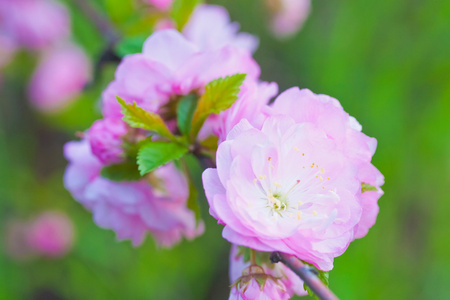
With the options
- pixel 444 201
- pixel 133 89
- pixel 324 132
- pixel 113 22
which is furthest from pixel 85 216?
pixel 324 132

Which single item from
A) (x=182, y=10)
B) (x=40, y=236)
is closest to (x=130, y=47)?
(x=182, y=10)

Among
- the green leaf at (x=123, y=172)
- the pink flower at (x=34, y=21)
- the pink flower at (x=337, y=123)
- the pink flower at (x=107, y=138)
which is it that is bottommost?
the pink flower at (x=34, y=21)

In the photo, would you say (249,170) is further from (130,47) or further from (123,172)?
(130,47)

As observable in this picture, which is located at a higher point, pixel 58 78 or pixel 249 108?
pixel 249 108

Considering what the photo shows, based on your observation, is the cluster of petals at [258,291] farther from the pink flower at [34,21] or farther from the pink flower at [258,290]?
the pink flower at [34,21]

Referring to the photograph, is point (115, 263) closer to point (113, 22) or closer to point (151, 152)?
point (113, 22)

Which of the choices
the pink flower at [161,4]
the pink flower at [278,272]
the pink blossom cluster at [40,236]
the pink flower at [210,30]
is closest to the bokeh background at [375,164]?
the pink blossom cluster at [40,236]
